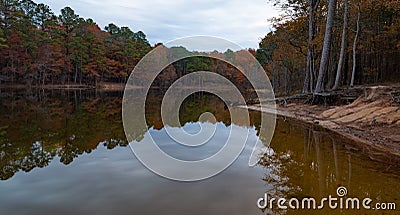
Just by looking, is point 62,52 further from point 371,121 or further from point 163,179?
point 163,179

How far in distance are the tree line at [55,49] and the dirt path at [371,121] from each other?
37533 mm

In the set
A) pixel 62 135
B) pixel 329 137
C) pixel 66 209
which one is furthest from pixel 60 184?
pixel 329 137

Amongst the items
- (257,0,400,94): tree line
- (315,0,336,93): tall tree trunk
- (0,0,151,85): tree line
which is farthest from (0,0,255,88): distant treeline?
(315,0,336,93): tall tree trunk

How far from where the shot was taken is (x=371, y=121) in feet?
30.9

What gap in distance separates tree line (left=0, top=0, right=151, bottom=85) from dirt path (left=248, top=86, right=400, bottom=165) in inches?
1478

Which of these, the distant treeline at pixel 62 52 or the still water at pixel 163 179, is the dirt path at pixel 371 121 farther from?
the distant treeline at pixel 62 52

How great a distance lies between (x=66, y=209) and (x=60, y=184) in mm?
1033

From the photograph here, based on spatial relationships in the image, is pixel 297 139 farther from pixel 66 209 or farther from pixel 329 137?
pixel 66 209

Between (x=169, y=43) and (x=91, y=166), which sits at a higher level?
(x=169, y=43)

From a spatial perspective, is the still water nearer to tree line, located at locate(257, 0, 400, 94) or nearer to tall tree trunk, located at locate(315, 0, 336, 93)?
tall tree trunk, located at locate(315, 0, 336, 93)

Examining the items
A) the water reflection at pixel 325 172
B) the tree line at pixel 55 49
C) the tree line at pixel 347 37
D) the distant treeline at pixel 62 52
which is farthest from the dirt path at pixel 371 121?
the tree line at pixel 55 49

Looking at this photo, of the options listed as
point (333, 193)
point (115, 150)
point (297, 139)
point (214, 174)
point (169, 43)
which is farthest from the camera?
point (297, 139)

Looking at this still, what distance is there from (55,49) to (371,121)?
4454 cm

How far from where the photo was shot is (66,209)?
3730 mm
